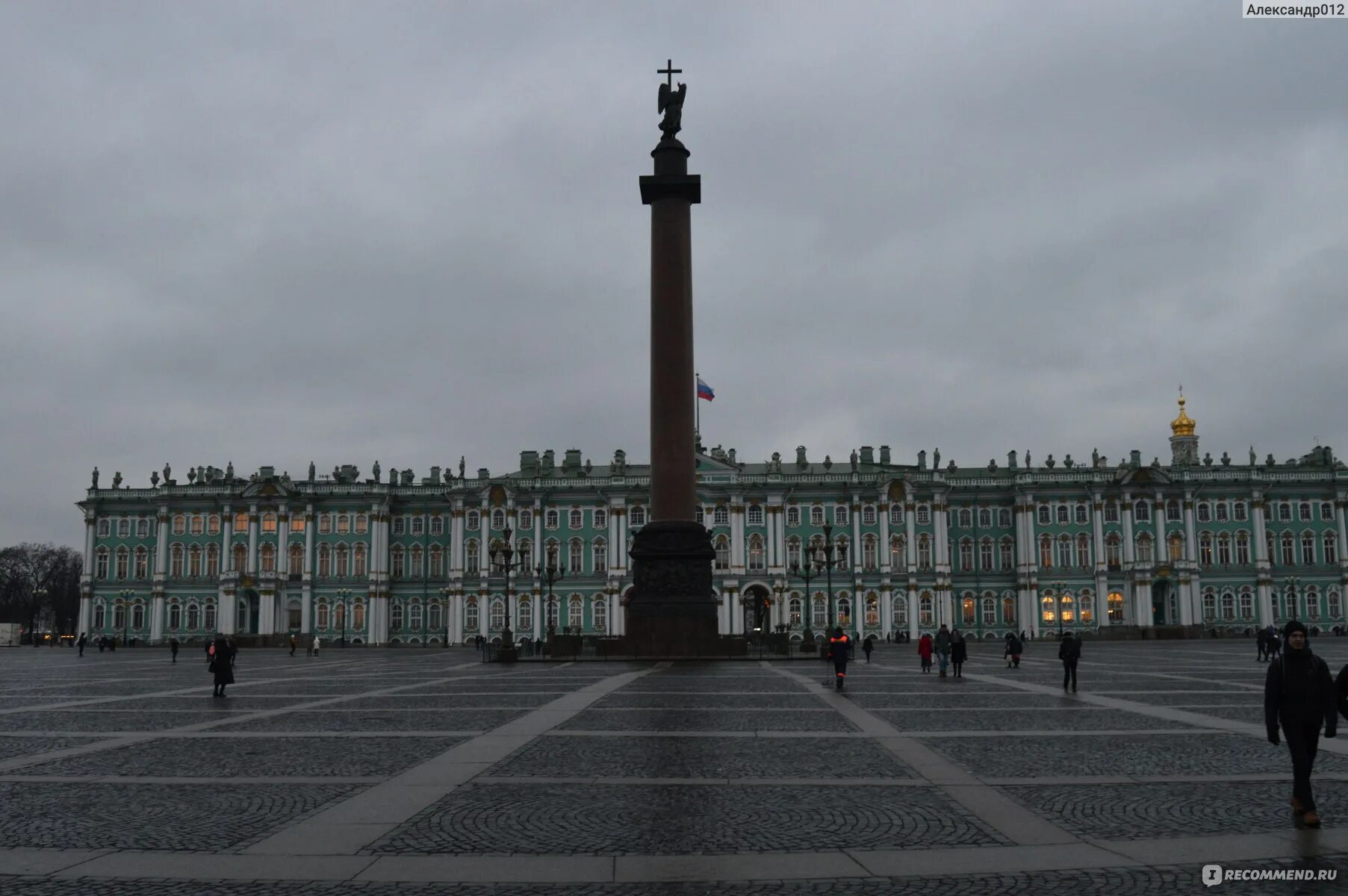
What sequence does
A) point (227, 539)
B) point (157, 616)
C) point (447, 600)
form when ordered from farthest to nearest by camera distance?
point (227, 539) → point (447, 600) → point (157, 616)

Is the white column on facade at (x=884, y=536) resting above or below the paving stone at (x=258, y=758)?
above

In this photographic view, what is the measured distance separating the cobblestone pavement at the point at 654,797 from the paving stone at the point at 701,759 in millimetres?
63

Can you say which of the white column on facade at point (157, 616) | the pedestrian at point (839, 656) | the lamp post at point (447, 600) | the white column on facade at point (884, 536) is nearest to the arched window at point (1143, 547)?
the white column on facade at point (884, 536)

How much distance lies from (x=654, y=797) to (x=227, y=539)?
89.1 metres

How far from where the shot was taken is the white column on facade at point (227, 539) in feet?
301

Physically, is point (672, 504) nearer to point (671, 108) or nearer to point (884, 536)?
point (671, 108)

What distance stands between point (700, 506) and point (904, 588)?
1686cm

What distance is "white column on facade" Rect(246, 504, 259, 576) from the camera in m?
91.8

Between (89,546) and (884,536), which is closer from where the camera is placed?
(884,536)

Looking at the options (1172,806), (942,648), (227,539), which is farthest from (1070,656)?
(227,539)

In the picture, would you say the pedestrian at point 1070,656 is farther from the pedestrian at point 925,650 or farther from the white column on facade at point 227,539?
the white column on facade at point 227,539

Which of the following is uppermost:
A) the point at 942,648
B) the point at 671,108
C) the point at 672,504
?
the point at 671,108

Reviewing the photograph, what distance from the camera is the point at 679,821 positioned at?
909 centimetres

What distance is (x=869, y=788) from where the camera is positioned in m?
10.7
